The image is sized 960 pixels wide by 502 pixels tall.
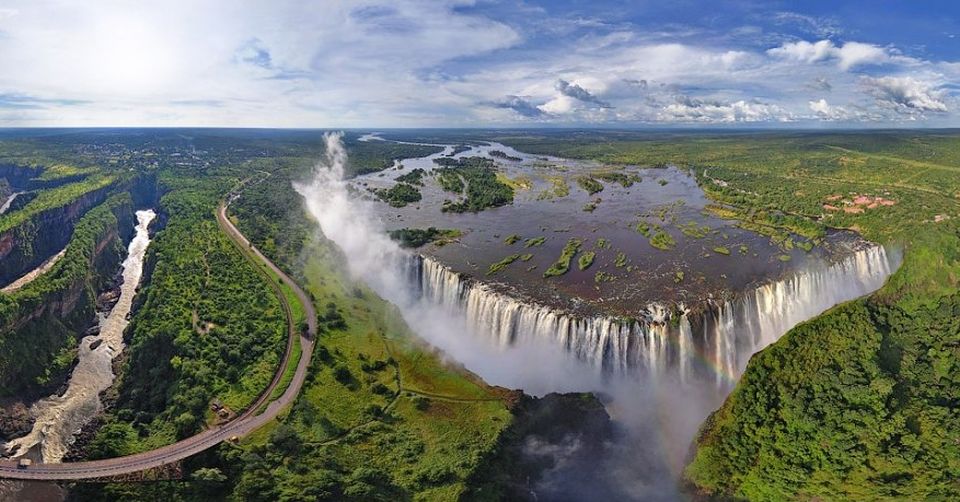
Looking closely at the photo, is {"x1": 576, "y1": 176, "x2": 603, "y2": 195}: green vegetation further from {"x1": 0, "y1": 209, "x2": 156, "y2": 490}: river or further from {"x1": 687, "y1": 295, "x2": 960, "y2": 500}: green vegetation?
{"x1": 0, "y1": 209, "x2": 156, "y2": 490}: river

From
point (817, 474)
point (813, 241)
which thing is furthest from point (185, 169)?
point (817, 474)

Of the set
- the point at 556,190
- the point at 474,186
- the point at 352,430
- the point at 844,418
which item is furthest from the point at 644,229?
the point at 352,430

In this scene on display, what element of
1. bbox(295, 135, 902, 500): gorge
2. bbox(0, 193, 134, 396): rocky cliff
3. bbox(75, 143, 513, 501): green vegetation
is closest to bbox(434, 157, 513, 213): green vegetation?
bbox(295, 135, 902, 500): gorge

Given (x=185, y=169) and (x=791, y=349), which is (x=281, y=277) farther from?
(x=185, y=169)

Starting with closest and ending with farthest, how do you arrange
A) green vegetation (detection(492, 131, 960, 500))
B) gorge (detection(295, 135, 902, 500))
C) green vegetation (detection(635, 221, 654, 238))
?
green vegetation (detection(492, 131, 960, 500)) < gorge (detection(295, 135, 902, 500)) < green vegetation (detection(635, 221, 654, 238))

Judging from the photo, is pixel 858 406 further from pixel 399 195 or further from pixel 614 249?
pixel 399 195

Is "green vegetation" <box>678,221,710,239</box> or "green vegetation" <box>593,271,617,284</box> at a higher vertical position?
"green vegetation" <box>678,221,710,239</box>

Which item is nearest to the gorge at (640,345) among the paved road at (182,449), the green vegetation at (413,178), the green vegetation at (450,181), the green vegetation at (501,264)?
the green vegetation at (501,264)
